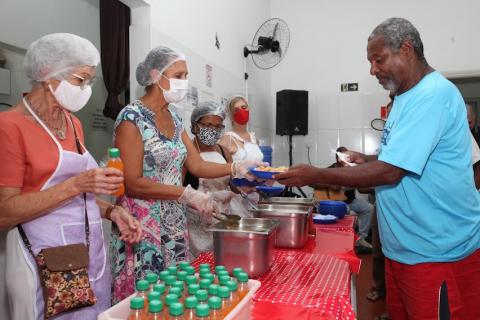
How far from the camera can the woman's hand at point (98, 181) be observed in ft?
4.41

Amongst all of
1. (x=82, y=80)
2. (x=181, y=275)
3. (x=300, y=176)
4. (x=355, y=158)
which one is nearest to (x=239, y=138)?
(x=355, y=158)

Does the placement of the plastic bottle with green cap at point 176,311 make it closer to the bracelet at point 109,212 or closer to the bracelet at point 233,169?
the bracelet at point 109,212

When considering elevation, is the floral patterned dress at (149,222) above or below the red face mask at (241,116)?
below

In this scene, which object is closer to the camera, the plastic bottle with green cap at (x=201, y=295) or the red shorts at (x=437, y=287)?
the plastic bottle with green cap at (x=201, y=295)

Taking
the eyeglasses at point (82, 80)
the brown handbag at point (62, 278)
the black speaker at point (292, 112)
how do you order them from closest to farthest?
the brown handbag at point (62, 278), the eyeglasses at point (82, 80), the black speaker at point (292, 112)

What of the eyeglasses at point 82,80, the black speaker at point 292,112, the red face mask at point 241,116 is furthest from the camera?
the black speaker at point 292,112

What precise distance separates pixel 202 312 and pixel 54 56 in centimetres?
114

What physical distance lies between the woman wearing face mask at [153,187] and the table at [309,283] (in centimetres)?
24

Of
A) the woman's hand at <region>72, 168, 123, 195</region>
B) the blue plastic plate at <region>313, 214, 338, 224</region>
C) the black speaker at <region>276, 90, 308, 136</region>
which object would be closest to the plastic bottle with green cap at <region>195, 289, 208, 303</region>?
the woman's hand at <region>72, 168, 123, 195</region>

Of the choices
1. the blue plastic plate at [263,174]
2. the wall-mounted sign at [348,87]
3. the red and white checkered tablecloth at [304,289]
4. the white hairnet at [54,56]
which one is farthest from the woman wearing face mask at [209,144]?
the wall-mounted sign at [348,87]

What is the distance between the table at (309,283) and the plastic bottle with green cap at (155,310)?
37cm

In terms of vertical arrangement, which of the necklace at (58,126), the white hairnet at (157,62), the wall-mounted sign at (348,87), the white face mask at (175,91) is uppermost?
the wall-mounted sign at (348,87)

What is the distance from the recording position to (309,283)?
4.81ft

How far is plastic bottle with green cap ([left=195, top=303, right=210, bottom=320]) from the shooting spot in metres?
0.87
